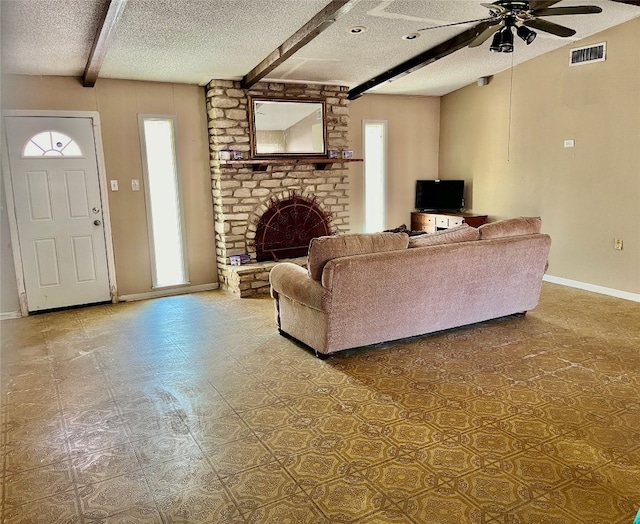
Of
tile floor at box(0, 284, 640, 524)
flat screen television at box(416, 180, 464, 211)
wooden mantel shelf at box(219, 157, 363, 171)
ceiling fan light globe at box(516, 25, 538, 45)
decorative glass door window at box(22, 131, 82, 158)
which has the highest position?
ceiling fan light globe at box(516, 25, 538, 45)

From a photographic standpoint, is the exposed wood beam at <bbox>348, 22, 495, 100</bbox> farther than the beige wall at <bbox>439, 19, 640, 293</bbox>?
No

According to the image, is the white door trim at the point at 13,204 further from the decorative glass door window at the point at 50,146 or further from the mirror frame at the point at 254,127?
the mirror frame at the point at 254,127

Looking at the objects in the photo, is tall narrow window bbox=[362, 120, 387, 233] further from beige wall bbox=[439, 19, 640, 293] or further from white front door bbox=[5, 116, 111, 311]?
white front door bbox=[5, 116, 111, 311]

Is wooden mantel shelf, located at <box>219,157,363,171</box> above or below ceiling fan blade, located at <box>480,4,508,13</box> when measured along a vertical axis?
below

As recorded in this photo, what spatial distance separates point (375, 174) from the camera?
7242 mm

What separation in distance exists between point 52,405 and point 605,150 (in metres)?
5.64

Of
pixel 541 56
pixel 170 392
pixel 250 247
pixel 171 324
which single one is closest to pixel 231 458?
pixel 170 392

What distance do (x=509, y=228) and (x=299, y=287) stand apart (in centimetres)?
193

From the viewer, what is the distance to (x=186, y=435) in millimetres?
2633

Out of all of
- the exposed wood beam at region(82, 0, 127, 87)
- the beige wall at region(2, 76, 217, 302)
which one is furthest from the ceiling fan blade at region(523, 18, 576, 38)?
the beige wall at region(2, 76, 217, 302)

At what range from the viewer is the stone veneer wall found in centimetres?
557

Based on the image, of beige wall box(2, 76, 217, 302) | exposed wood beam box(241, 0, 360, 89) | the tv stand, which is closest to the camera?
exposed wood beam box(241, 0, 360, 89)

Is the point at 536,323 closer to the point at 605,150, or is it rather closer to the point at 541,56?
the point at 605,150

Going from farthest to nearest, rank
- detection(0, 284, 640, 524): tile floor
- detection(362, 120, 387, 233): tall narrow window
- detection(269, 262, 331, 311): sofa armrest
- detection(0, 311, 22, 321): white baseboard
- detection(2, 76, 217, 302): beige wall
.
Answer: detection(362, 120, 387, 233): tall narrow window
detection(2, 76, 217, 302): beige wall
detection(0, 311, 22, 321): white baseboard
detection(269, 262, 331, 311): sofa armrest
detection(0, 284, 640, 524): tile floor
